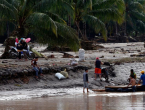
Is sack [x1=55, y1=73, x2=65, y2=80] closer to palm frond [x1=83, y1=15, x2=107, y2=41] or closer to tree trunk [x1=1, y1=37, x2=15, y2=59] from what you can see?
tree trunk [x1=1, y1=37, x2=15, y2=59]

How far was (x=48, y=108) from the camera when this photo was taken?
9.29 meters

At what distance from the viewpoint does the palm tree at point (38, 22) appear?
1813 centimetres

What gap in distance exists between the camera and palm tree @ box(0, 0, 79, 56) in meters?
18.1

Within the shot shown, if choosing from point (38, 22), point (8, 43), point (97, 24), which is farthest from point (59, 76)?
point (97, 24)

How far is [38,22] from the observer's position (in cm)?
1781

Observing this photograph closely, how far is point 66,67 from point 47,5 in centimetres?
391

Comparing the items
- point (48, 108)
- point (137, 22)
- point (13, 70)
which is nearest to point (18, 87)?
point (13, 70)

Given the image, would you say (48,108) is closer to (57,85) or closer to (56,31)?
(57,85)

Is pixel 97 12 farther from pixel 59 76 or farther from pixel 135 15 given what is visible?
pixel 135 15

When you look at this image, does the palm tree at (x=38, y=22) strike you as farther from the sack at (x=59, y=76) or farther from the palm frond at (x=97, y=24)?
the palm frond at (x=97, y=24)

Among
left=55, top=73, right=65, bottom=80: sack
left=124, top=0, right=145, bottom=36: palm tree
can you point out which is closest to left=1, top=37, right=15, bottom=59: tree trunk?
left=55, top=73, right=65, bottom=80: sack

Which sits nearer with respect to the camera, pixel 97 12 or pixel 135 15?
pixel 97 12

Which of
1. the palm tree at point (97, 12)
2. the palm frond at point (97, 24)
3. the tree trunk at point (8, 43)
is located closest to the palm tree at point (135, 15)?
the palm tree at point (97, 12)

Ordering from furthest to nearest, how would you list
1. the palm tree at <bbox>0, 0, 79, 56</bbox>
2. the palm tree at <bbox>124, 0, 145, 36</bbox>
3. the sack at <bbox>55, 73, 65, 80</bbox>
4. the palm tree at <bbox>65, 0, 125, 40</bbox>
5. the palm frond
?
the palm tree at <bbox>124, 0, 145, 36</bbox>, the palm tree at <bbox>65, 0, 125, 40</bbox>, the palm frond, the palm tree at <bbox>0, 0, 79, 56</bbox>, the sack at <bbox>55, 73, 65, 80</bbox>
